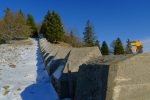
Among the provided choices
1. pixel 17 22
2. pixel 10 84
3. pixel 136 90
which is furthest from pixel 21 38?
pixel 136 90

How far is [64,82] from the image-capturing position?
10.8m

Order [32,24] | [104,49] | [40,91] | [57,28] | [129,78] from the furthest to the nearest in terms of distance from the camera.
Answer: [32,24]
[57,28]
[104,49]
[40,91]
[129,78]

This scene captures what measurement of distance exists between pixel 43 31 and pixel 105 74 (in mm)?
61690

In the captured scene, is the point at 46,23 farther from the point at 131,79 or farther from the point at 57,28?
the point at 131,79

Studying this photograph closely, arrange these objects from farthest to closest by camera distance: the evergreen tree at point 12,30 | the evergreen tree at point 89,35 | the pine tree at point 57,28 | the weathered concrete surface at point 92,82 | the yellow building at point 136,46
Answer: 1. the evergreen tree at point 89,35
2. the pine tree at point 57,28
3. the evergreen tree at point 12,30
4. the yellow building at point 136,46
5. the weathered concrete surface at point 92,82

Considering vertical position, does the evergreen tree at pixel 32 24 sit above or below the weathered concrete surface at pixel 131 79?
above

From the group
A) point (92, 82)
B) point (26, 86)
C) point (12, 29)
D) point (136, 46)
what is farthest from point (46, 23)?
point (92, 82)

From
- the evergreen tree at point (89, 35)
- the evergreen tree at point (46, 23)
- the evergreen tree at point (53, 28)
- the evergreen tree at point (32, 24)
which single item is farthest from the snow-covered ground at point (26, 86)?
the evergreen tree at point (89, 35)

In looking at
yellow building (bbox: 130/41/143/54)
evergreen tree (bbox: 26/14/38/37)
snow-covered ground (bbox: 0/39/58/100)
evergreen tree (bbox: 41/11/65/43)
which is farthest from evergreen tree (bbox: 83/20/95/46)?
yellow building (bbox: 130/41/143/54)

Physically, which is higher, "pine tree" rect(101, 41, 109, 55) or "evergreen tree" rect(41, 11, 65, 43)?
"evergreen tree" rect(41, 11, 65, 43)

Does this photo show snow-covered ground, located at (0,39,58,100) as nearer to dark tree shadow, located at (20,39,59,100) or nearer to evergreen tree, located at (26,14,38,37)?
dark tree shadow, located at (20,39,59,100)

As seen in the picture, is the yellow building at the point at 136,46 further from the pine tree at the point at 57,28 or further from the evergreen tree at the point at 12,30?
the pine tree at the point at 57,28

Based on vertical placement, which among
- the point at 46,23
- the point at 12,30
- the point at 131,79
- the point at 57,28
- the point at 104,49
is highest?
the point at 46,23

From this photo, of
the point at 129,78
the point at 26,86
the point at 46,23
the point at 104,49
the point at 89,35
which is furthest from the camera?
the point at 89,35
